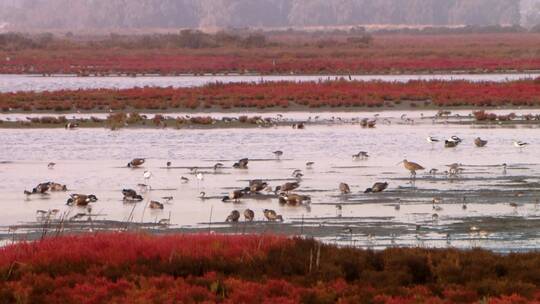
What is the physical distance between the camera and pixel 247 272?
41.3 feet

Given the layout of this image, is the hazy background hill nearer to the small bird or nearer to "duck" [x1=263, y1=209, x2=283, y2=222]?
the small bird

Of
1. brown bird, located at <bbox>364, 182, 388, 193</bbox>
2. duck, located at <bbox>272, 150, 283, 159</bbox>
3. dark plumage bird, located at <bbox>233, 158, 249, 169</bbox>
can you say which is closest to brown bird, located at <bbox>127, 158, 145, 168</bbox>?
dark plumage bird, located at <bbox>233, 158, 249, 169</bbox>

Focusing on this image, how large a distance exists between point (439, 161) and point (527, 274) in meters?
12.9

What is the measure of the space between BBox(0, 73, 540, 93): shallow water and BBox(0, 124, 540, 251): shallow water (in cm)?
2174

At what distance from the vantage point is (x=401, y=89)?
1791 inches

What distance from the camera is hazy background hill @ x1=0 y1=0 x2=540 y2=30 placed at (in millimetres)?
179625

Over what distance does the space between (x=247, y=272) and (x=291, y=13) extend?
17623cm

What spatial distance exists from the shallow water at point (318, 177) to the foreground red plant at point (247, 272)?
8.19 ft

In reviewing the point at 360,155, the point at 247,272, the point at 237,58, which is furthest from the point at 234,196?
the point at 237,58

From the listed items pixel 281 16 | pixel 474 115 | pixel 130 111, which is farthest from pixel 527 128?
pixel 281 16

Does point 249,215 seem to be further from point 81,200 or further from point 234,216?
point 81,200

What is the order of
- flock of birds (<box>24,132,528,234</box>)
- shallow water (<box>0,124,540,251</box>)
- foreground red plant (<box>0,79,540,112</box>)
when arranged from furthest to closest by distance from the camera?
foreground red plant (<box>0,79,540,112</box>) → flock of birds (<box>24,132,528,234</box>) → shallow water (<box>0,124,540,251</box>)

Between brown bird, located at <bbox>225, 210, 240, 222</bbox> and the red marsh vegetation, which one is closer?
brown bird, located at <bbox>225, 210, 240, 222</bbox>

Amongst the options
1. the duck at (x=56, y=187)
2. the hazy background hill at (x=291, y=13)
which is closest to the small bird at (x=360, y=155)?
the duck at (x=56, y=187)
